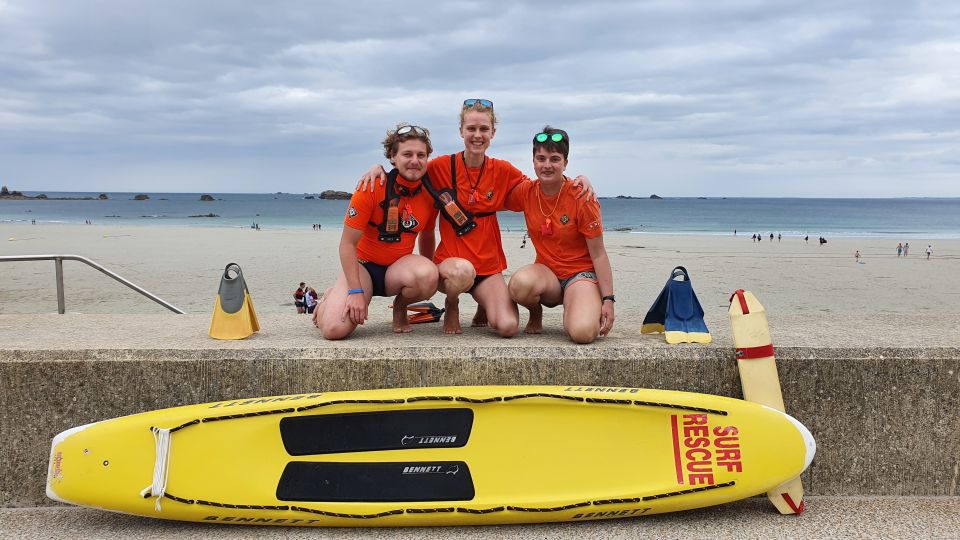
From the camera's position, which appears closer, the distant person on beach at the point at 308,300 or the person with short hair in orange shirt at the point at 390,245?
the person with short hair in orange shirt at the point at 390,245

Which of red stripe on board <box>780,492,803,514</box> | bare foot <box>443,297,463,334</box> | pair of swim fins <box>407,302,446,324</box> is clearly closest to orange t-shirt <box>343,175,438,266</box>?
bare foot <box>443,297,463,334</box>

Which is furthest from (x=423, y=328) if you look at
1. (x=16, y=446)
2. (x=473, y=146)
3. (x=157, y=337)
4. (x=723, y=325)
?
(x=16, y=446)

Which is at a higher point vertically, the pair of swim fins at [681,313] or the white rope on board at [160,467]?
the pair of swim fins at [681,313]

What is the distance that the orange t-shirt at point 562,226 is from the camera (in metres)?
4.23

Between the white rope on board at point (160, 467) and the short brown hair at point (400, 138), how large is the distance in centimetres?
203

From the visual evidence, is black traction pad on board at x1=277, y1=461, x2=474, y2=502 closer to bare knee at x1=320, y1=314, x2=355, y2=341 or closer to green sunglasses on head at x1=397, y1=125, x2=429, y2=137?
bare knee at x1=320, y1=314, x2=355, y2=341

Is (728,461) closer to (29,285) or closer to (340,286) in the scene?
(340,286)

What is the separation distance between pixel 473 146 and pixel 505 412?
67.0 inches

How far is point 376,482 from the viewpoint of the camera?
3346mm

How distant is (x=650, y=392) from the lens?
348 centimetres

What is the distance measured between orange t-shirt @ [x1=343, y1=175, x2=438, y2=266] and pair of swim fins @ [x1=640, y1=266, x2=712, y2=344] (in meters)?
1.52

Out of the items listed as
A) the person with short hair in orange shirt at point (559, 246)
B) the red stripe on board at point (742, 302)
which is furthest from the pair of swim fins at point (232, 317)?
the red stripe on board at point (742, 302)

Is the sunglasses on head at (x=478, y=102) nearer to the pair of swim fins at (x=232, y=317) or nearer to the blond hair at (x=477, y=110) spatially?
the blond hair at (x=477, y=110)

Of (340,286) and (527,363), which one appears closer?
(527,363)
